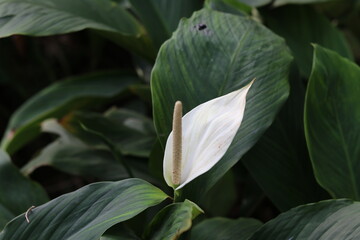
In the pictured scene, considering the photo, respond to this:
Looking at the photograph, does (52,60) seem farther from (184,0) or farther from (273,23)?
(273,23)

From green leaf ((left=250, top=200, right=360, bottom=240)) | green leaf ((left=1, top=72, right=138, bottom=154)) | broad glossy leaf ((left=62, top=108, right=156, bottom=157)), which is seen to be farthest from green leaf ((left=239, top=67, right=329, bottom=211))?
green leaf ((left=1, top=72, right=138, bottom=154))

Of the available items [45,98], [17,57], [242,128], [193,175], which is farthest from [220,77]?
[17,57]

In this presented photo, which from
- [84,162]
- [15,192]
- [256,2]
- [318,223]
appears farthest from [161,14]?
[318,223]

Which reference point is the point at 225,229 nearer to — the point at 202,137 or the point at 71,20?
Answer: the point at 202,137

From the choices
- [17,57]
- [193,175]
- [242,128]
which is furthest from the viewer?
[17,57]

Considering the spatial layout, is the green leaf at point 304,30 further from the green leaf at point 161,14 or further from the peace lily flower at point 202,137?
the peace lily flower at point 202,137

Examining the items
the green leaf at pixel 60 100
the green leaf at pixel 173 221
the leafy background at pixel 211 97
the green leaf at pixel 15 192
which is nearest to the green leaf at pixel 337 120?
the leafy background at pixel 211 97

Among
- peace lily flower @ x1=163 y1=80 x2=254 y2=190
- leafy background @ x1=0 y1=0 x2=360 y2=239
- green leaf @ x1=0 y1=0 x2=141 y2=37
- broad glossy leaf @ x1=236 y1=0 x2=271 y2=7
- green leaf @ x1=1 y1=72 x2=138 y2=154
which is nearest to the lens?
peace lily flower @ x1=163 y1=80 x2=254 y2=190

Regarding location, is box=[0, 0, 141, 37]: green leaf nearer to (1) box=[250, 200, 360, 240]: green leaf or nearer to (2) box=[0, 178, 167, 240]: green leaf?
(2) box=[0, 178, 167, 240]: green leaf
